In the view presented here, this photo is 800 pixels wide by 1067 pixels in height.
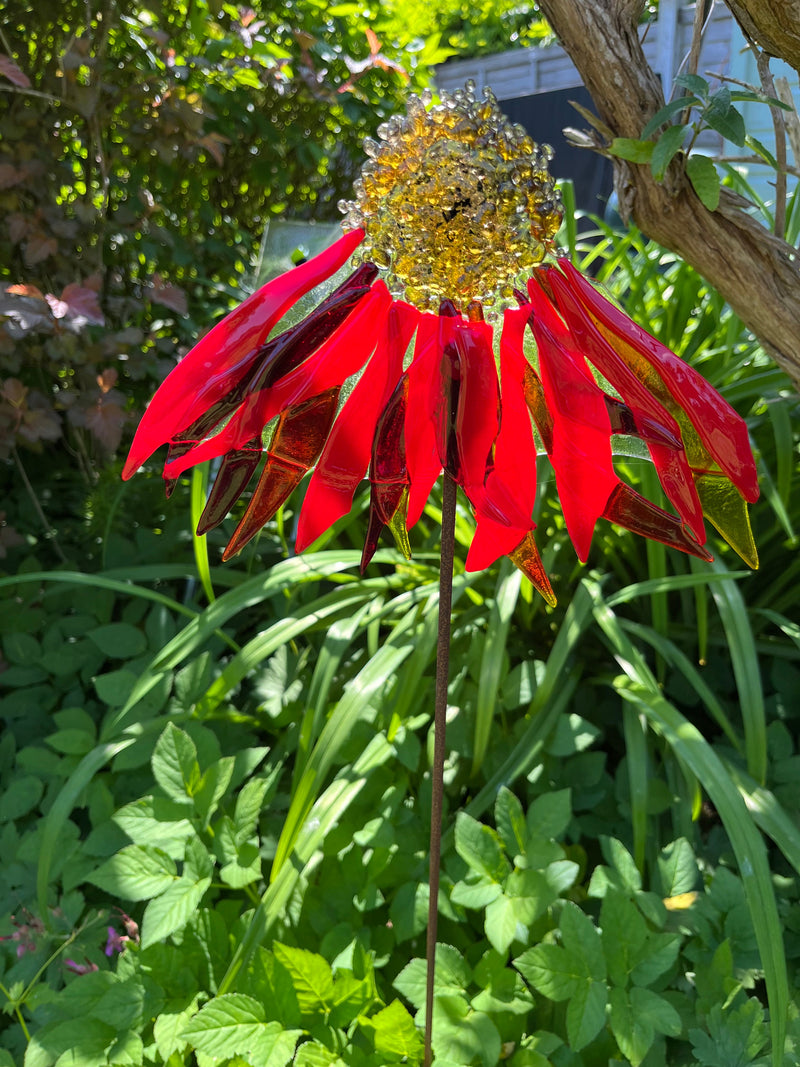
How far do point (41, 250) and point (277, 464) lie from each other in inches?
41.5

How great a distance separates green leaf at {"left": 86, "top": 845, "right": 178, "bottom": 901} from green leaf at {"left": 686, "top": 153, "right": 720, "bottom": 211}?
730mm

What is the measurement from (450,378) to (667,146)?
1.17 ft

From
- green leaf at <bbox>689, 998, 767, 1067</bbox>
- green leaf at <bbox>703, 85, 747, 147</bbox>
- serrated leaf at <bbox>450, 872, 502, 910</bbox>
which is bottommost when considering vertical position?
green leaf at <bbox>689, 998, 767, 1067</bbox>

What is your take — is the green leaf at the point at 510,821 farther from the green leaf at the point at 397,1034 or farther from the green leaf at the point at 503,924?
the green leaf at the point at 397,1034

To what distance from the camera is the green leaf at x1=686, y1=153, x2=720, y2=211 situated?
68 cm

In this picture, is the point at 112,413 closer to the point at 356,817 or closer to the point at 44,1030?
the point at 356,817

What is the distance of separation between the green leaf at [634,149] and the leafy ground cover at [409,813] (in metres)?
0.47

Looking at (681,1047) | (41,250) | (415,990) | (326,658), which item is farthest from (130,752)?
(41,250)

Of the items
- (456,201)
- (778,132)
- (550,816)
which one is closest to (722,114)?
(778,132)

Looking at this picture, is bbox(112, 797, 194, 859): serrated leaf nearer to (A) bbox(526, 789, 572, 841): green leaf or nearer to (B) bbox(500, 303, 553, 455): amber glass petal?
(A) bbox(526, 789, 572, 841): green leaf

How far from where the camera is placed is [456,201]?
19.1 inches

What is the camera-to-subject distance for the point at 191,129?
4.64 feet

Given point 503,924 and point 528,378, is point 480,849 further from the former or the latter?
point 528,378

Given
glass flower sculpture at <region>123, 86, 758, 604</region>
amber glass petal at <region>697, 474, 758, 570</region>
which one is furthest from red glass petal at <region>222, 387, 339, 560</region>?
amber glass petal at <region>697, 474, 758, 570</region>
